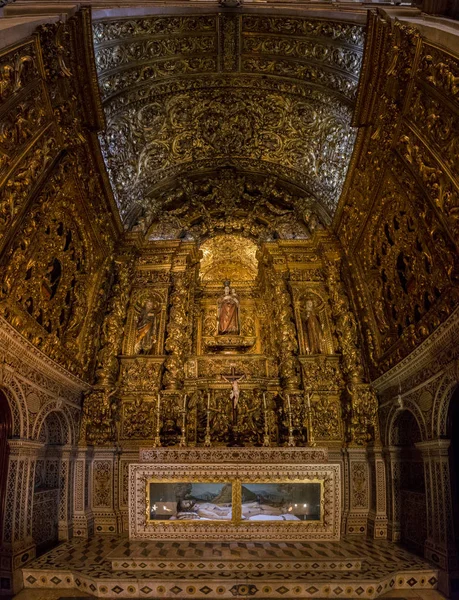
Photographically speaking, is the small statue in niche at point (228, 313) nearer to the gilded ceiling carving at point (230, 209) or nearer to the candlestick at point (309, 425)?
the gilded ceiling carving at point (230, 209)

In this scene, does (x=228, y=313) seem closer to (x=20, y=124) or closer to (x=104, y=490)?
(x=104, y=490)

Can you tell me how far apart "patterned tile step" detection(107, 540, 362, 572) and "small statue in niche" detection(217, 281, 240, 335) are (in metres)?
5.00

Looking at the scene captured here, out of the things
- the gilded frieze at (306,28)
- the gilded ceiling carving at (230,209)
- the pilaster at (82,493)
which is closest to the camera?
the gilded frieze at (306,28)

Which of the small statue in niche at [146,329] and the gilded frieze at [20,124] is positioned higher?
the gilded frieze at [20,124]

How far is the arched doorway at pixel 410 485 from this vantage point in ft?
26.2

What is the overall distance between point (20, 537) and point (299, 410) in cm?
571

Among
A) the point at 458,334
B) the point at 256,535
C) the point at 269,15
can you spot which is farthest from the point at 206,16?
the point at 256,535

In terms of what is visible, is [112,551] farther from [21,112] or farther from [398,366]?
[21,112]

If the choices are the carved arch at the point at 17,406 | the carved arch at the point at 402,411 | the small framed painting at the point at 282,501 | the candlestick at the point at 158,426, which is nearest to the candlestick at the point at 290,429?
the small framed painting at the point at 282,501

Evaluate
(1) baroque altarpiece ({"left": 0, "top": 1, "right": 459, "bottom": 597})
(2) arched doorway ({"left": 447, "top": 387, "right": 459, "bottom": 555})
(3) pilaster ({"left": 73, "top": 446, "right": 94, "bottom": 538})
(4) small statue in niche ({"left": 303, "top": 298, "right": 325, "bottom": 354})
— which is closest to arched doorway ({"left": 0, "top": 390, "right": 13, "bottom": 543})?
(1) baroque altarpiece ({"left": 0, "top": 1, "right": 459, "bottom": 597})

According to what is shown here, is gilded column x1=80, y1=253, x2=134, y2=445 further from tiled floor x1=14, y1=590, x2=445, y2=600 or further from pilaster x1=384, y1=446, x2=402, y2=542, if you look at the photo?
pilaster x1=384, y1=446, x2=402, y2=542

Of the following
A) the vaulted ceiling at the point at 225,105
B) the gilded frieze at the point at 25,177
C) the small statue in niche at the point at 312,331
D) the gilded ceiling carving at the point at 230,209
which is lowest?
the small statue in niche at the point at 312,331

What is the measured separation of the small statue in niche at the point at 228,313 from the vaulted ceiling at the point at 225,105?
266 centimetres

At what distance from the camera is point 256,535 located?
7836 millimetres
